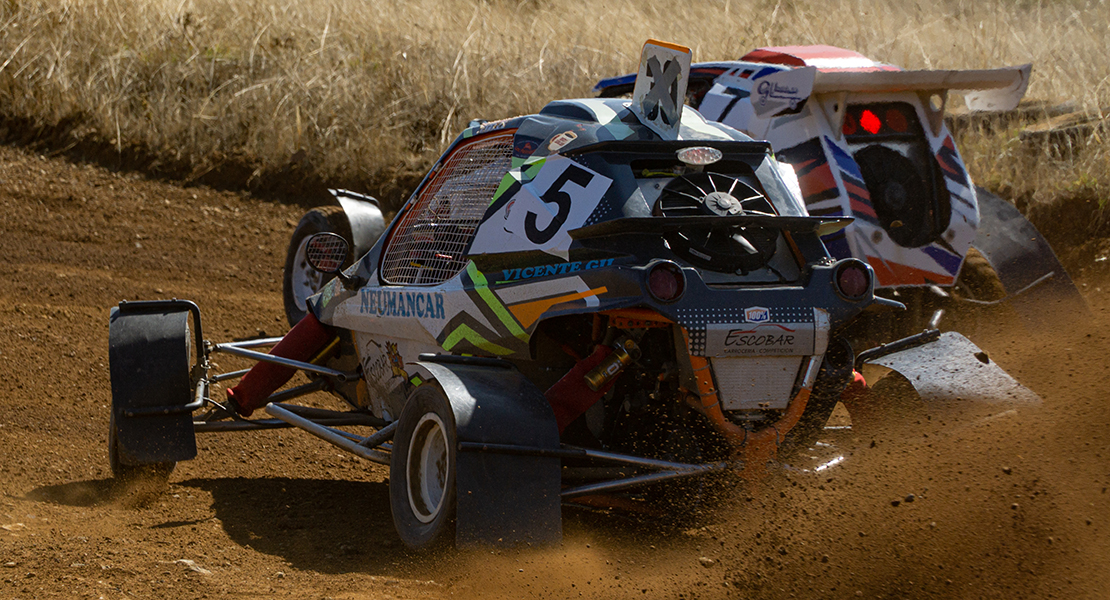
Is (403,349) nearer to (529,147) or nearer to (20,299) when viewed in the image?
(529,147)

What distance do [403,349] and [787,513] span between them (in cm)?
209

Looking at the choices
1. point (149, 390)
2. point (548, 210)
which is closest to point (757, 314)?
point (548, 210)

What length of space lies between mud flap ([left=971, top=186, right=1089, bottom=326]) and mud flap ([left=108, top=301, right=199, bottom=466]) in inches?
205

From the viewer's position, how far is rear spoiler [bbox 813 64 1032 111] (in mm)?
6781

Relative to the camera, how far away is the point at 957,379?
15.3ft

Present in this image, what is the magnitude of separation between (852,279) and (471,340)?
163cm

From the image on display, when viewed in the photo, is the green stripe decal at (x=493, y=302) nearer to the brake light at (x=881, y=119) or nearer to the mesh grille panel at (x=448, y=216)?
the mesh grille panel at (x=448, y=216)

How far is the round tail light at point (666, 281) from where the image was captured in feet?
13.3

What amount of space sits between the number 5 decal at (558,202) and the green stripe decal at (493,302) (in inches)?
11.9

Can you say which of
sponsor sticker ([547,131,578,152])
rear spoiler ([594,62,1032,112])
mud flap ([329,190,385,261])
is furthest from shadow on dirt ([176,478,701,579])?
rear spoiler ([594,62,1032,112])

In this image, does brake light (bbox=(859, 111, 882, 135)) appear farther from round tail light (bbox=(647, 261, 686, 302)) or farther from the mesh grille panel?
round tail light (bbox=(647, 261, 686, 302))

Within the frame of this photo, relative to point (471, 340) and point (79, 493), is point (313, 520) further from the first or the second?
point (79, 493)

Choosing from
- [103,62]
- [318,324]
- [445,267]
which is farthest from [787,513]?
[103,62]

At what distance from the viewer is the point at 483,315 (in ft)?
15.3
